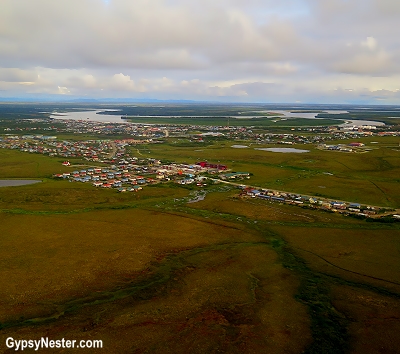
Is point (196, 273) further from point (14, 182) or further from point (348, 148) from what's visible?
point (348, 148)

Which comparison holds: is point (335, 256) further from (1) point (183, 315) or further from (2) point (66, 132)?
(2) point (66, 132)

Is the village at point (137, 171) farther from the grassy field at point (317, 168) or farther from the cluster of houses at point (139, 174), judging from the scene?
the grassy field at point (317, 168)

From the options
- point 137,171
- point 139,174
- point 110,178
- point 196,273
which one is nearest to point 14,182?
point 110,178

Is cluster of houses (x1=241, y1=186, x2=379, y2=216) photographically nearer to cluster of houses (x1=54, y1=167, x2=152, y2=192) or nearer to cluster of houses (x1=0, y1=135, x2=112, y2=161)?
cluster of houses (x1=54, y1=167, x2=152, y2=192)

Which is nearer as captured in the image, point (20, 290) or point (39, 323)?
point (39, 323)

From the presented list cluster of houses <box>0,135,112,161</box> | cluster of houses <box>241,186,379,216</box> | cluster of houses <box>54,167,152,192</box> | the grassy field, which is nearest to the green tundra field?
the grassy field

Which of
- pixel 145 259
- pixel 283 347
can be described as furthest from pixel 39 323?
pixel 283 347
